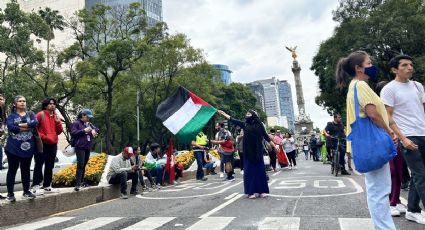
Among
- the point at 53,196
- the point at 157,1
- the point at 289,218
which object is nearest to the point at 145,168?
the point at 53,196

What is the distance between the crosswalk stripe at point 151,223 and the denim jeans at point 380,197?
2.95m

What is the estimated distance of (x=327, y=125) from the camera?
13.9m

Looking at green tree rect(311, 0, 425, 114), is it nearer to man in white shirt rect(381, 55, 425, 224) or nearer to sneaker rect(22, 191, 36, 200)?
man in white shirt rect(381, 55, 425, 224)

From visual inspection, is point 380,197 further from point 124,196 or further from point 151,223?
point 124,196

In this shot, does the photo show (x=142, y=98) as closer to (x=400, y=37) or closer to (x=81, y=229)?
(x=400, y=37)

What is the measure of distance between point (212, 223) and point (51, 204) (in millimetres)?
3779

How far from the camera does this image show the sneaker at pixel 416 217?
200 inches

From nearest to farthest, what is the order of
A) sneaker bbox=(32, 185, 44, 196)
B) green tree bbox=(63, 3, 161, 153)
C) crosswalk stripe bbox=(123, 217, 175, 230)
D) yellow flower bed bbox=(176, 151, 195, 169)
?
crosswalk stripe bbox=(123, 217, 175, 230) → sneaker bbox=(32, 185, 44, 196) → yellow flower bed bbox=(176, 151, 195, 169) → green tree bbox=(63, 3, 161, 153)

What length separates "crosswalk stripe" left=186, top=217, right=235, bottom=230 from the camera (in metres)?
5.32

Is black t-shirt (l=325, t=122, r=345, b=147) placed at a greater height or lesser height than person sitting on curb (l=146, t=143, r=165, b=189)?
greater

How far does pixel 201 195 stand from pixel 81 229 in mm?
3759

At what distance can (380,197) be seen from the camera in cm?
373

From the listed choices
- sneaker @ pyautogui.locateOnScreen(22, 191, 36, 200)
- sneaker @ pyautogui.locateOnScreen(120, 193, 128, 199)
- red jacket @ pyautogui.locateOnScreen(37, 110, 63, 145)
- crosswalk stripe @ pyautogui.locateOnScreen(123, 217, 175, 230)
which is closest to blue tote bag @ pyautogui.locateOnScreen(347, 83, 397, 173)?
crosswalk stripe @ pyautogui.locateOnScreen(123, 217, 175, 230)

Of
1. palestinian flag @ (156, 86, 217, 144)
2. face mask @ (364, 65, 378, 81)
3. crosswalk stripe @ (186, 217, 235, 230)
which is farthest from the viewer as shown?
palestinian flag @ (156, 86, 217, 144)
